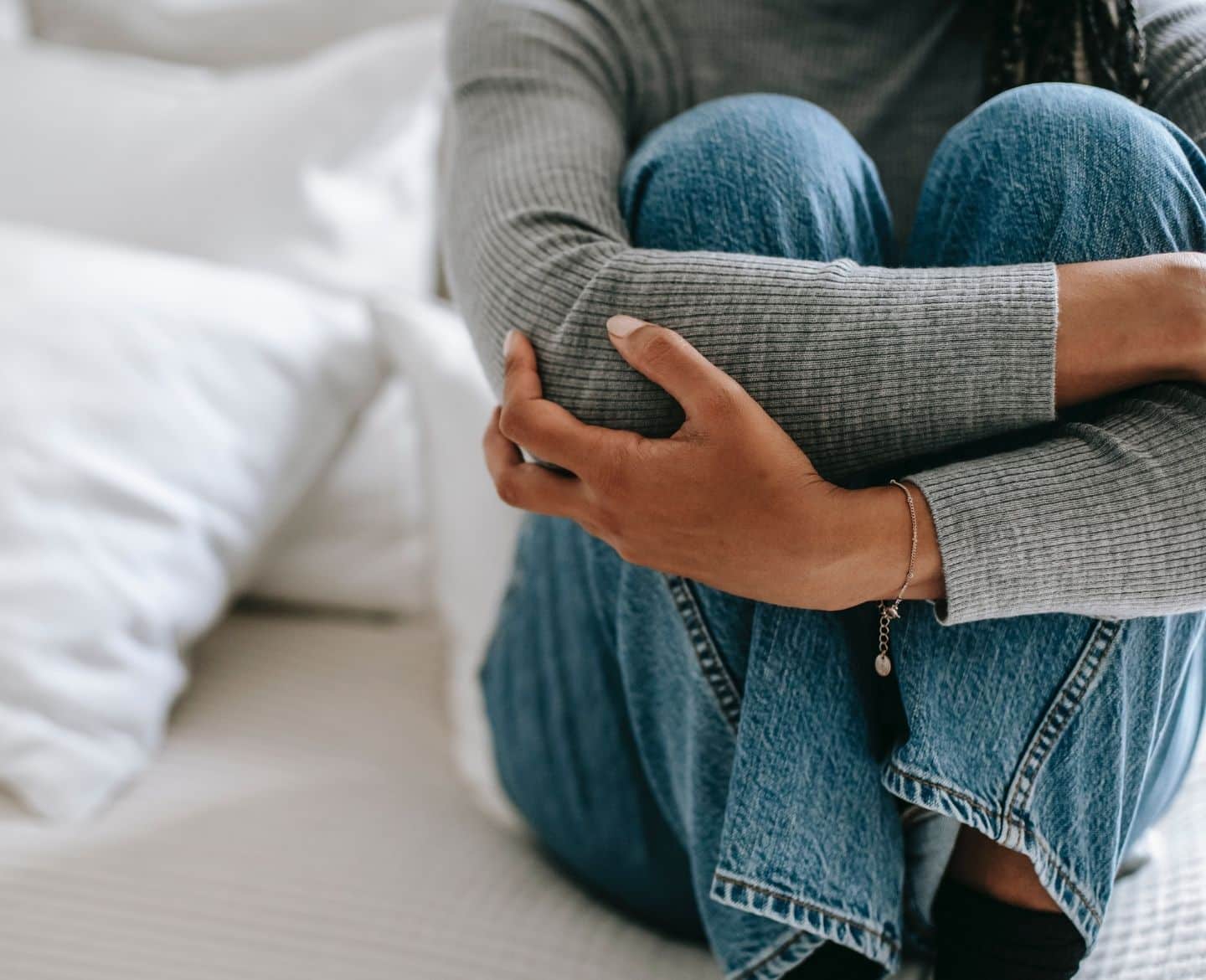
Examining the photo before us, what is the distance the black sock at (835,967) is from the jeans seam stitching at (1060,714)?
4.9 inches

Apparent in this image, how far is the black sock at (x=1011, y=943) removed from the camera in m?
0.54

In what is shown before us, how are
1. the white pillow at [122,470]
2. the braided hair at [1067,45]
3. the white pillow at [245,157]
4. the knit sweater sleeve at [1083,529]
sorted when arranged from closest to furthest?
Answer: the knit sweater sleeve at [1083,529]
the braided hair at [1067,45]
the white pillow at [122,470]
the white pillow at [245,157]

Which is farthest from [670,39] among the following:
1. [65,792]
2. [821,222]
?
[65,792]

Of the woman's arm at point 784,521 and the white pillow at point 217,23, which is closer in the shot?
the woman's arm at point 784,521

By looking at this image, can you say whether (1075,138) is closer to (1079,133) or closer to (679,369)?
(1079,133)

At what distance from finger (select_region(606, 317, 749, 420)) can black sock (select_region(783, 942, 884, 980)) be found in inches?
11.6

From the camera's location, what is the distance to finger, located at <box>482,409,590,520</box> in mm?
544

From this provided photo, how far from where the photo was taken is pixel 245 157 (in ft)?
3.09

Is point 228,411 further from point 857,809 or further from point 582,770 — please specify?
point 857,809

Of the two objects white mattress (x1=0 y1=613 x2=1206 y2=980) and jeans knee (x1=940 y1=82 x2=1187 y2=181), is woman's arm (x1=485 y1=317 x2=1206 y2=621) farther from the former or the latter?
white mattress (x1=0 y1=613 x2=1206 y2=980)

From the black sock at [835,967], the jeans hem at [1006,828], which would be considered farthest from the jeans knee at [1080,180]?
the black sock at [835,967]

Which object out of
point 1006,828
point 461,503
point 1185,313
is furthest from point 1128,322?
point 461,503

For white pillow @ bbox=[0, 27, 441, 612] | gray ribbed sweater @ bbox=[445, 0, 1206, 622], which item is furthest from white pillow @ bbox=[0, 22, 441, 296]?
gray ribbed sweater @ bbox=[445, 0, 1206, 622]

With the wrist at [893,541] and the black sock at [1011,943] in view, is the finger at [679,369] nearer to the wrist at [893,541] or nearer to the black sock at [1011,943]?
the wrist at [893,541]
